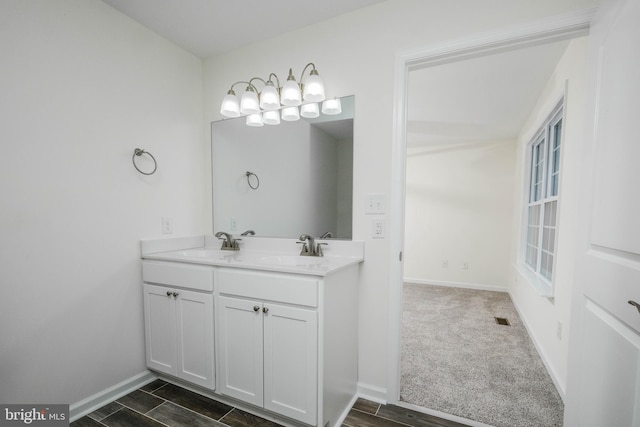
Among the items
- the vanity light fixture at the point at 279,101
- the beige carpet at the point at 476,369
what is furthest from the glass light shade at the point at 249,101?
the beige carpet at the point at 476,369

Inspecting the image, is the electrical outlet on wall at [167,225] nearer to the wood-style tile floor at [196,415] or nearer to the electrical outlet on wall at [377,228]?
the wood-style tile floor at [196,415]

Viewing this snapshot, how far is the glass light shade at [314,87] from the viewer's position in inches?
69.7

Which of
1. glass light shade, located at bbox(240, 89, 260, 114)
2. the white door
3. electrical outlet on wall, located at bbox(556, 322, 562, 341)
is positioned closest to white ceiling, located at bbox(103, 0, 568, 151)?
glass light shade, located at bbox(240, 89, 260, 114)

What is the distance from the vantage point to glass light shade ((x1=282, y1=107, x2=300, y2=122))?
2.01m

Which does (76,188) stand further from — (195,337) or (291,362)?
(291,362)

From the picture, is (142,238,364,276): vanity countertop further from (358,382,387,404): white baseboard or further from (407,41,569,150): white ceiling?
(407,41,569,150): white ceiling

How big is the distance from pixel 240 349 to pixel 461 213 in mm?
4146

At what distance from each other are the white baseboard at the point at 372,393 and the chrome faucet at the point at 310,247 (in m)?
0.87

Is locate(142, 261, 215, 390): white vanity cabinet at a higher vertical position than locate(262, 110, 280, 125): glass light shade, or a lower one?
lower

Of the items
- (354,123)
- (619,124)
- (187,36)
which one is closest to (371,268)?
(354,123)

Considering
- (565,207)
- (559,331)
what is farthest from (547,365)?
(565,207)

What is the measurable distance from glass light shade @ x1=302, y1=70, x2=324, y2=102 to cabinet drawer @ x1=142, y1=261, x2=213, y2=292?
4.08 feet

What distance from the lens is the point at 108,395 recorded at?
172 cm

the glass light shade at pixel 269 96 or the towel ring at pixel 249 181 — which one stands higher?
the glass light shade at pixel 269 96
